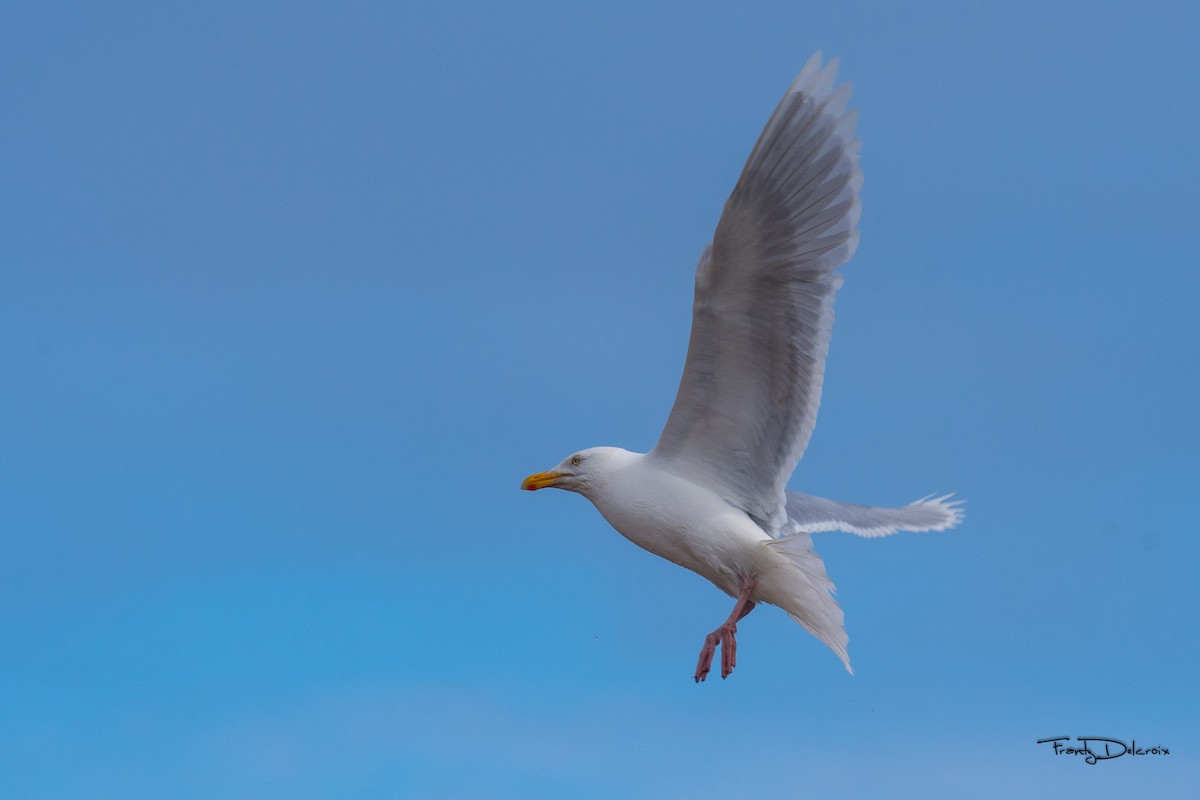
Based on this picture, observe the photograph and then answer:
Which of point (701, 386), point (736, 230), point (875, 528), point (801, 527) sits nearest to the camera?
point (736, 230)

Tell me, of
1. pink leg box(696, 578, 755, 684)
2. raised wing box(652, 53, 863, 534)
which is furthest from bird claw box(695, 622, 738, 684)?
raised wing box(652, 53, 863, 534)

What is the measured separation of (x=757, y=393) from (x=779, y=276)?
25.5 inches

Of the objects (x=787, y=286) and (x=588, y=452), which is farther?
(x=588, y=452)

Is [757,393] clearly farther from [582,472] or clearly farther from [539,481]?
[539,481]

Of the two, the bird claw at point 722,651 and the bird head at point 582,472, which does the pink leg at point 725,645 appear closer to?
the bird claw at point 722,651

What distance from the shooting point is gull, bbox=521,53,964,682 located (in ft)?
21.9

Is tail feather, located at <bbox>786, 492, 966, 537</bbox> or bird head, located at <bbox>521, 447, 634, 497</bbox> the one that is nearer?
bird head, located at <bbox>521, 447, 634, 497</bbox>

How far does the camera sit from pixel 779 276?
266 inches

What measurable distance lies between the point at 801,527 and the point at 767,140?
2865mm

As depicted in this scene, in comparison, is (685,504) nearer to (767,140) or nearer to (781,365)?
(781,365)

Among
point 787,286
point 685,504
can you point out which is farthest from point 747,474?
point 787,286

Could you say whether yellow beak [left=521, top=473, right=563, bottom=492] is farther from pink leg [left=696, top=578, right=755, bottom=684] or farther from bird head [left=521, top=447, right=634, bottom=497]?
pink leg [left=696, top=578, right=755, bottom=684]

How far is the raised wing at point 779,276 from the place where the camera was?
6660 millimetres

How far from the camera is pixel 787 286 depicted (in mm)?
6793
